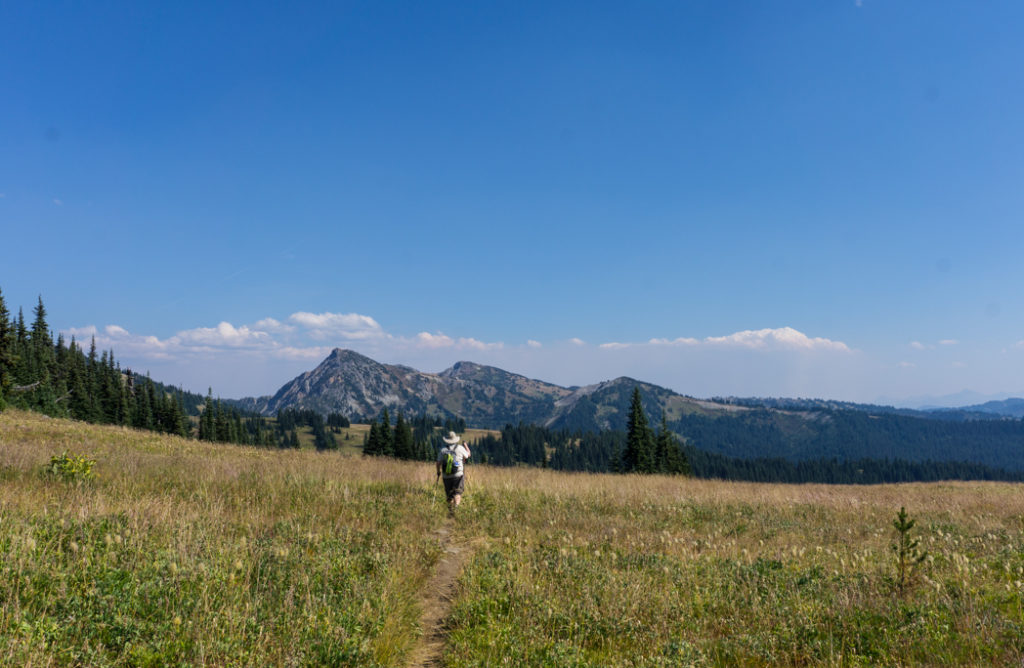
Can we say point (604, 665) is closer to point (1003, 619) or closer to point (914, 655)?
point (914, 655)

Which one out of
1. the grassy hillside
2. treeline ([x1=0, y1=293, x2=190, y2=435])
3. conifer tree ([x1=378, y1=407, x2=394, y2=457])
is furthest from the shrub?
treeline ([x1=0, y1=293, x2=190, y2=435])

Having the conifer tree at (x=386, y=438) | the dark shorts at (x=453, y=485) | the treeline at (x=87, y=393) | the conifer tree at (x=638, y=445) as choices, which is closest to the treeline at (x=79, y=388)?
the treeline at (x=87, y=393)

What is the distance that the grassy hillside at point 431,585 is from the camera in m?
4.54

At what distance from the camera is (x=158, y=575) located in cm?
510

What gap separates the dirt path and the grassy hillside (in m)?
0.13

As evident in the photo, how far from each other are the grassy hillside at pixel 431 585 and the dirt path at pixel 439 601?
0.13 m

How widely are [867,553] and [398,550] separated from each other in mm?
8073

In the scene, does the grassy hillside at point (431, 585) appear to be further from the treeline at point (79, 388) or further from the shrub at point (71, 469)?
the treeline at point (79, 388)

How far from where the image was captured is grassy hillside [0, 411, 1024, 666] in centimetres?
454

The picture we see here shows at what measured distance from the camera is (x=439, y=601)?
7.18 metres

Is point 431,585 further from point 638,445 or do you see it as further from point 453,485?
point 638,445

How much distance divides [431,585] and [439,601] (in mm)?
561

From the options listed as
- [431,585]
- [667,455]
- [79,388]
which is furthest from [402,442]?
[431,585]

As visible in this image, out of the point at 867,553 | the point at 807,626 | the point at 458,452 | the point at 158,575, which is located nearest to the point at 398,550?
the point at 158,575
